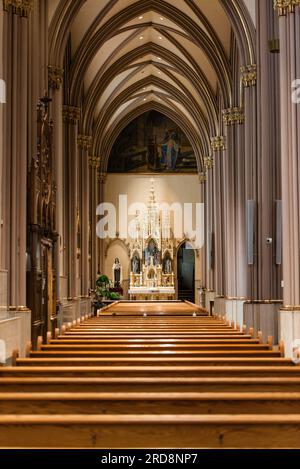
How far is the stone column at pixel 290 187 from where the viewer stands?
9.84 m

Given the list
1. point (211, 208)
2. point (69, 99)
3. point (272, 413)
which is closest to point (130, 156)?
point (211, 208)

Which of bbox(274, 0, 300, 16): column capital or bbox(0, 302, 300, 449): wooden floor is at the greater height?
bbox(274, 0, 300, 16): column capital

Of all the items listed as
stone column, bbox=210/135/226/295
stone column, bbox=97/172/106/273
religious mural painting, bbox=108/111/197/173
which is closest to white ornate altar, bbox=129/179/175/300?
stone column, bbox=97/172/106/273

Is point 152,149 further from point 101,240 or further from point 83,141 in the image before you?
point 83,141

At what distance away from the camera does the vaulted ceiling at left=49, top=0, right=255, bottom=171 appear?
2190cm

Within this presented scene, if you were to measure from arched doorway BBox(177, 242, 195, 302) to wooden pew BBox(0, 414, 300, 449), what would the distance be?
30555 millimetres

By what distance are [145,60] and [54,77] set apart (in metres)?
12.8

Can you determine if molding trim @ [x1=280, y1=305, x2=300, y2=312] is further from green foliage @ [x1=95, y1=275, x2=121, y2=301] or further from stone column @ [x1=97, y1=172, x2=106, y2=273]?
stone column @ [x1=97, y1=172, x2=106, y2=273]

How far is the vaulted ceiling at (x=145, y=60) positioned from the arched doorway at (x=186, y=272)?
4.79 metres
